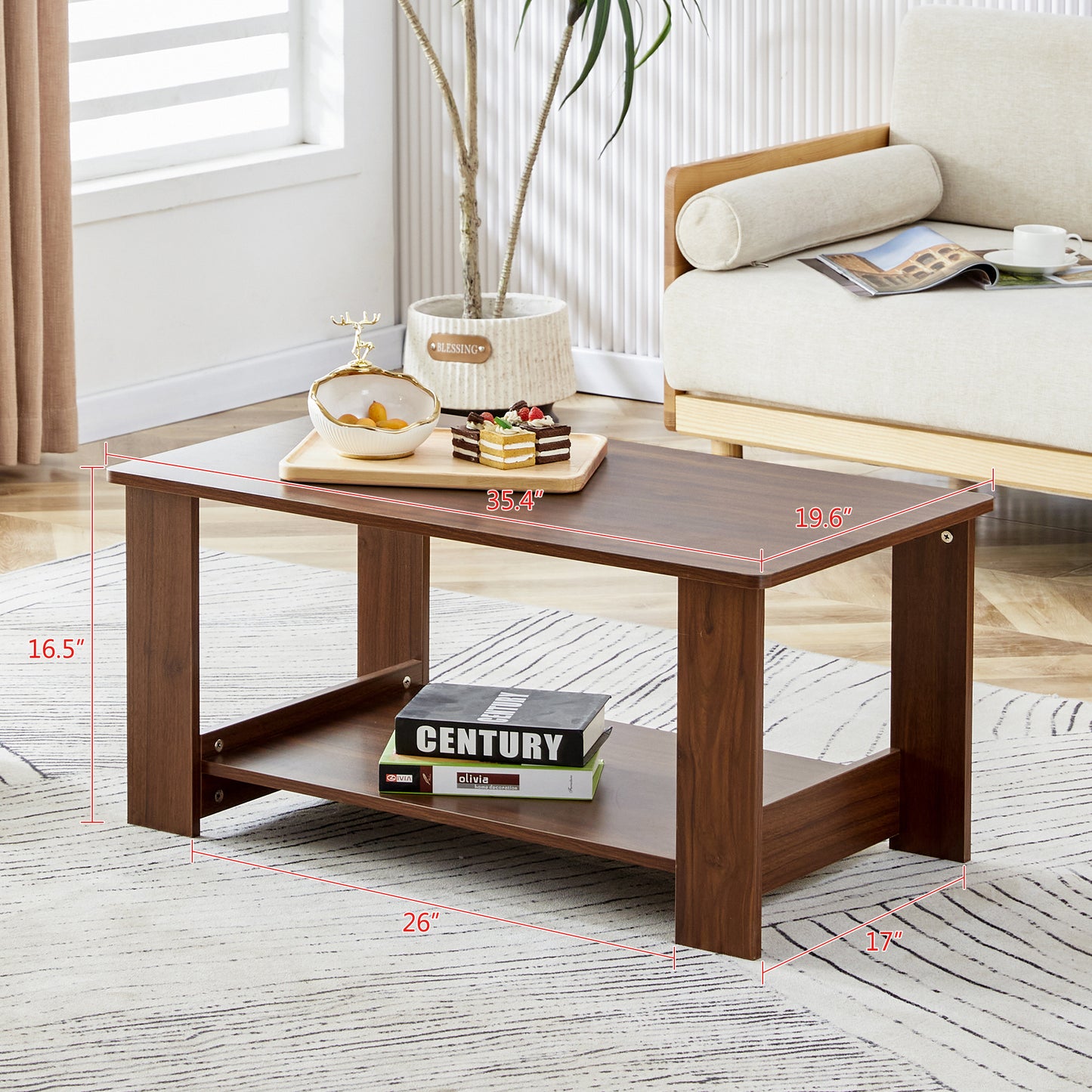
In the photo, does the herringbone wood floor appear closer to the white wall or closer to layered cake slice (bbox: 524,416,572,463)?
the white wall

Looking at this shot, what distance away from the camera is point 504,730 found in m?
1.96

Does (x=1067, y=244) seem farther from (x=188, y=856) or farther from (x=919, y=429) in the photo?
(x=188, y=856)

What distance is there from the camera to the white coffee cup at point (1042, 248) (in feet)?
10.8

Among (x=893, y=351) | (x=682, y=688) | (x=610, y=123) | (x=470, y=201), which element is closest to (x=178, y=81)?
(x=470, y=201)

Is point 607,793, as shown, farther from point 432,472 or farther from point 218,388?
point 218,388

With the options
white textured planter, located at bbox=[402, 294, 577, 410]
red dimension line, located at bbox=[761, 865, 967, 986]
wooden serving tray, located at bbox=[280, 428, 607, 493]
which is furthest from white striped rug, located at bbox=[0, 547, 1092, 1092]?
white textured planter, located at bbox=[402, 294, 577, 410]

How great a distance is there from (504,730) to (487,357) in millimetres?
2086

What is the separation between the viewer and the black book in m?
1.95

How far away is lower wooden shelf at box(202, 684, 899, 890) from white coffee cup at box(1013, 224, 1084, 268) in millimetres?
1503

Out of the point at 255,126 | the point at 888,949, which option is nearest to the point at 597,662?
the point at 888,949

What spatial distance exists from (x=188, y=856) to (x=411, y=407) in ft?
1.87

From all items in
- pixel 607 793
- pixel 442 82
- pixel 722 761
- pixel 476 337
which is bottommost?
pixel 607 793

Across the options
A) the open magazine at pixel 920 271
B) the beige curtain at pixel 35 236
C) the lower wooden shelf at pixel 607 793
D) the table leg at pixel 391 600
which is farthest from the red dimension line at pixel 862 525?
the beige curtain at pixel 35 236

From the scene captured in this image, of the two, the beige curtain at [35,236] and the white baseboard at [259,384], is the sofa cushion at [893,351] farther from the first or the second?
the beige curtain at [35,236]
